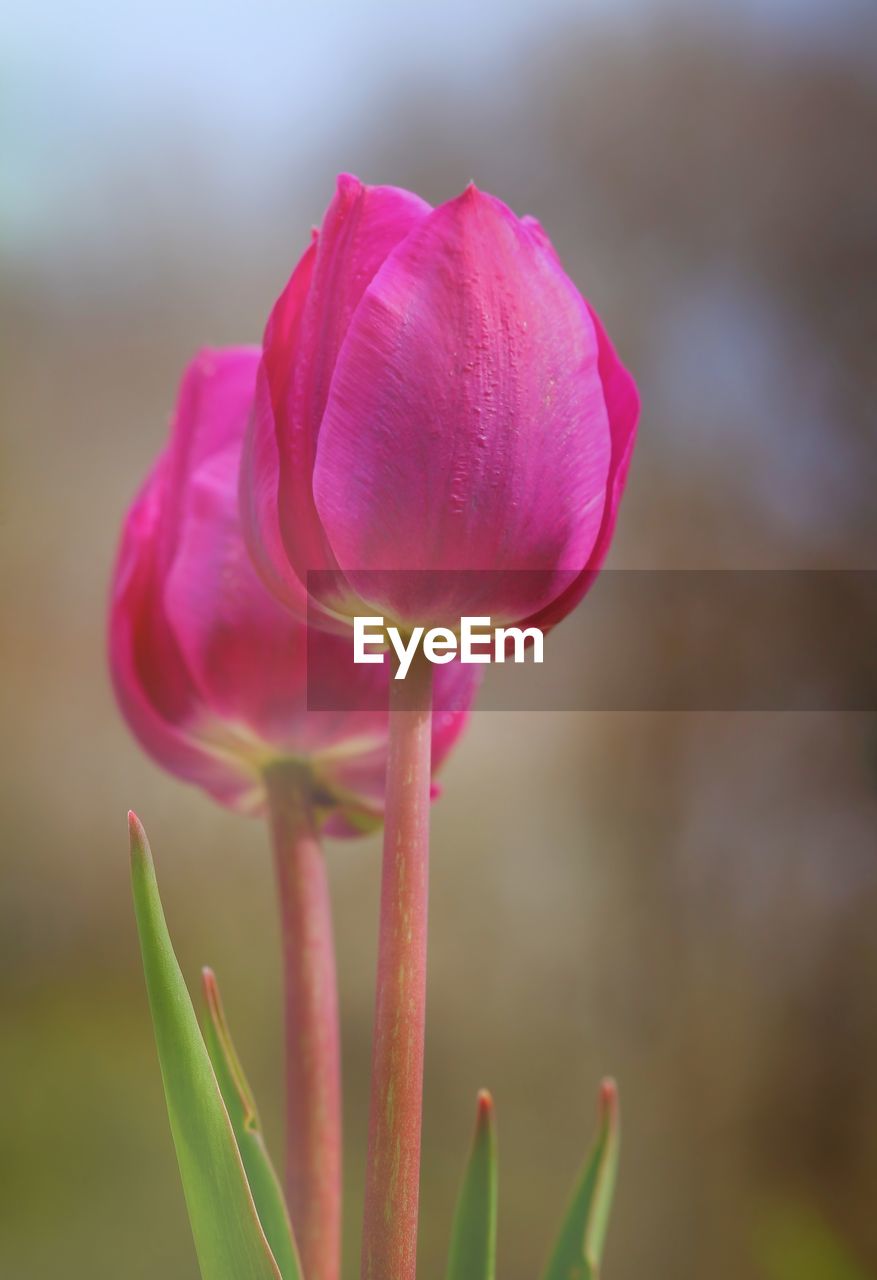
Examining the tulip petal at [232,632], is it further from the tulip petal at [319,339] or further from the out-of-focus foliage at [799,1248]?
the out-of-focus foliage at [799,1248]

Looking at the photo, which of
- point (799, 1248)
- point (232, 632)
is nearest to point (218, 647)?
point (232, 632)

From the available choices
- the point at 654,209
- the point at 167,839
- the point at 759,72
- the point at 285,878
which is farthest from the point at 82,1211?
the point at 759,72

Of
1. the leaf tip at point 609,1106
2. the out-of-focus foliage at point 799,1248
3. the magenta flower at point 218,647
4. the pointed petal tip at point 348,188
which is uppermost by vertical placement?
the pointed petal tip at point 348,188

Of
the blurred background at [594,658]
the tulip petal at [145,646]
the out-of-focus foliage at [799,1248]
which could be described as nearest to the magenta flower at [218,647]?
the tulip petal at [145,646]

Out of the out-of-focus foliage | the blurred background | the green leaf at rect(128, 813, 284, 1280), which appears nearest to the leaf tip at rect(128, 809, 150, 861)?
the green leaf at rect(128, 813, 284, 1280)

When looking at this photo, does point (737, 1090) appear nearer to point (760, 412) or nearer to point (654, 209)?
point (760, 412)

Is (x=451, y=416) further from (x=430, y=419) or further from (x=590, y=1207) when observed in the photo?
(x=590, y=1207)

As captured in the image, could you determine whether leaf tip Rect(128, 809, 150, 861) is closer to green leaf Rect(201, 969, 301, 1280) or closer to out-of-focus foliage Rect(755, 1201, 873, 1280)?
green leaf Rect(201, 969, 301, 1280)
